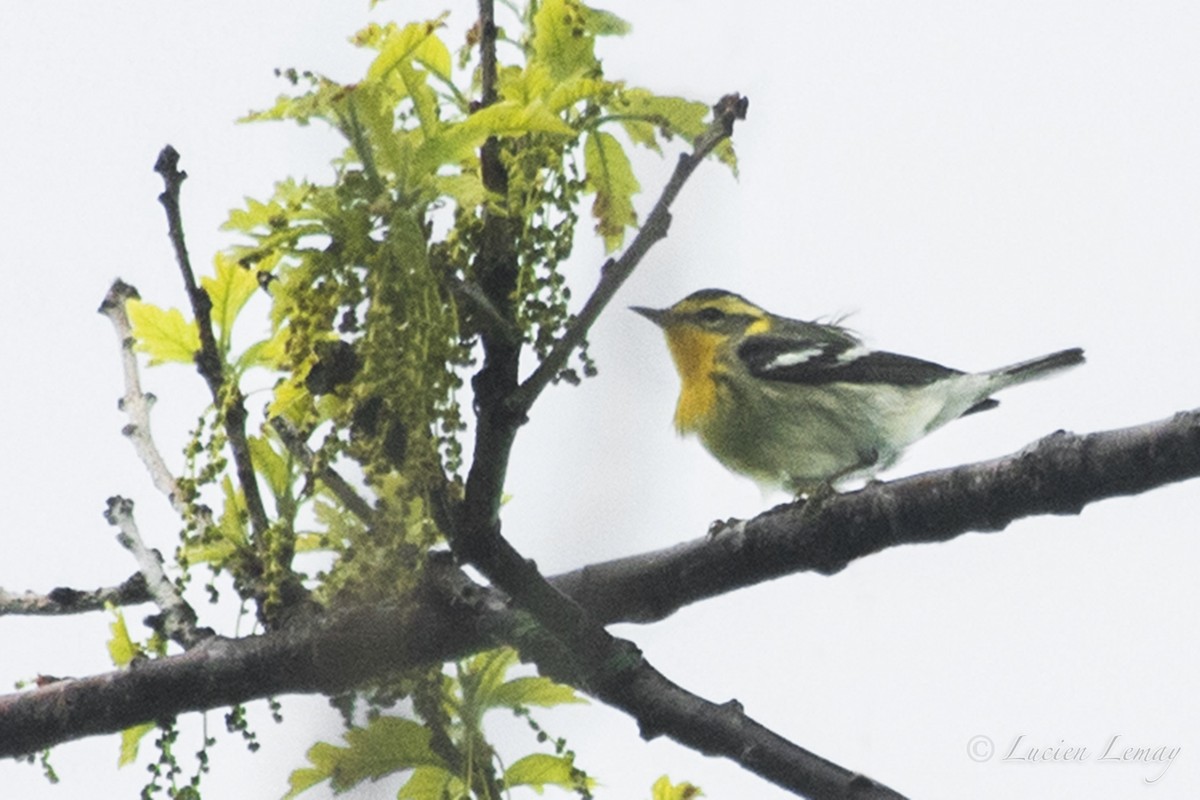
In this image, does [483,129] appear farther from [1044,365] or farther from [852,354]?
[852,354]

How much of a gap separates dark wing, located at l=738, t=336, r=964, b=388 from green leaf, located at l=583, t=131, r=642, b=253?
12.0 ft

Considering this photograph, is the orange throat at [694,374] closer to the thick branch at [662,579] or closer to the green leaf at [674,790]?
the thick branch at [662,579]

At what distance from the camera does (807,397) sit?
614 centimetres

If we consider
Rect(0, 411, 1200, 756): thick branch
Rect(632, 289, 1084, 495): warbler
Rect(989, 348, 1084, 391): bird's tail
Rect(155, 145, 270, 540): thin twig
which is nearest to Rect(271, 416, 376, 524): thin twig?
Rect(155, 145, 270, 540): thin twig

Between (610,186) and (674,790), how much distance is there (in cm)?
111

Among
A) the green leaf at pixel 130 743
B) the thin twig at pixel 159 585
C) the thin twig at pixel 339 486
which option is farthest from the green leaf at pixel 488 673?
the green leaf at pixel 130 743

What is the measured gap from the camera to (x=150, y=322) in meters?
2.48

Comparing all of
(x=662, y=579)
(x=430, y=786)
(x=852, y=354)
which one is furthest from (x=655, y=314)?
(x=430, y=786)

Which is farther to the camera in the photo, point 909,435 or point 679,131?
point 909,435

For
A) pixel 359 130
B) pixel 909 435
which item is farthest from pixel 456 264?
pixel 909 435

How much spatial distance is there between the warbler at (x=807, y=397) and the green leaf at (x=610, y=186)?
3.25 meters

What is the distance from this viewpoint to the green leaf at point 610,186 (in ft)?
8.36

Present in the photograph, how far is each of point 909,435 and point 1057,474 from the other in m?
4.25

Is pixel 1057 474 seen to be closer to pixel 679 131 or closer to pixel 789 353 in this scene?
pixel 679 131
